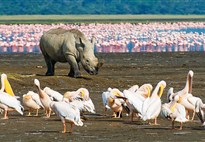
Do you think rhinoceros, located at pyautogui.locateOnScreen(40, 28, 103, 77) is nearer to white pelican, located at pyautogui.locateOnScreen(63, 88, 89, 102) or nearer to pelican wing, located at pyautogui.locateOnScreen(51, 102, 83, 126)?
white pelican, located at pyautogui.locateOnScreen(63, 88, 89, 102)

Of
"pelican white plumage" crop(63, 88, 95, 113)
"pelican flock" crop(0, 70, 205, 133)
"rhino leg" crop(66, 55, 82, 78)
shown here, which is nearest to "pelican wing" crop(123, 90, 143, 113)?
"pelican flock" crop(0, 70, 205, 133)

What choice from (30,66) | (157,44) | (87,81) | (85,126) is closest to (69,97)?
(85,126)

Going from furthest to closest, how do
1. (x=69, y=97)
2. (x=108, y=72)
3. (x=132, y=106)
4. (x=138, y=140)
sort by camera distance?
(x=108, y=72)
(x=69, y=97)
(x=132, y=106)
(x=138, y=140)

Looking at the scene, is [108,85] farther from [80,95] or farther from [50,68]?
[80,95]

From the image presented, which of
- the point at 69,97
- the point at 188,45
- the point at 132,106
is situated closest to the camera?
the point at 132,106

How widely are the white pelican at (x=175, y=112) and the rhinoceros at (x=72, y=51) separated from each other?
363 inches

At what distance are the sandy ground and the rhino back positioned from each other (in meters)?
0.67

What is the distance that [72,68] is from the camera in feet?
81.3

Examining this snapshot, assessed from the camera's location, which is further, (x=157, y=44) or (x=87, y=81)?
(x=157, y=44)

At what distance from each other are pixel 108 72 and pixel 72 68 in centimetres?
397

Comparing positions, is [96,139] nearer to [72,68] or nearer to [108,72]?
[72,68]

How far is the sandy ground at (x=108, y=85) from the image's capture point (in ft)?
48.0

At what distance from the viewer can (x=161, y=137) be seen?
567 inches

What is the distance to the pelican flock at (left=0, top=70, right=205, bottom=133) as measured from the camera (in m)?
15.1
